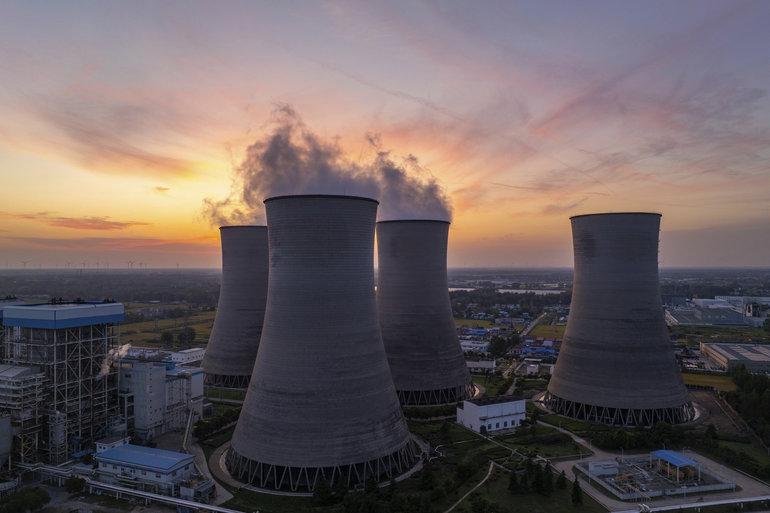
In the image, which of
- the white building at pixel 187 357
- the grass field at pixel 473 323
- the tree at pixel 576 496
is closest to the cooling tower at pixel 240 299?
the white building at pixel 187 357

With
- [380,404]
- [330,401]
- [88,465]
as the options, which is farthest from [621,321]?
[88,465]

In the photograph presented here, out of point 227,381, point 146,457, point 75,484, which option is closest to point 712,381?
point 227,381

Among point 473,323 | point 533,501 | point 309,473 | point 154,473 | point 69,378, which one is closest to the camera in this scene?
point 309,473

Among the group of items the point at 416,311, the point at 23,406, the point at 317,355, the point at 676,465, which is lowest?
the point at 676,465

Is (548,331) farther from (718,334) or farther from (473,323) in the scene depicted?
(718,334)

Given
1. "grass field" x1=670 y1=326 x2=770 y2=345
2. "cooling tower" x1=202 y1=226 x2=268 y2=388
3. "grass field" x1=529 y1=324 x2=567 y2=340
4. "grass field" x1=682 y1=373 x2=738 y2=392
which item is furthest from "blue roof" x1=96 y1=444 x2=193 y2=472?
"grass field" x1=670 y1=326 x2=770 y2=345

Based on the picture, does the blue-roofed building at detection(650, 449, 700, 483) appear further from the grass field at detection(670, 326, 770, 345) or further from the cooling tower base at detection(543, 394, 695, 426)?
the grass field at detection(670, 326, 770, 345)
